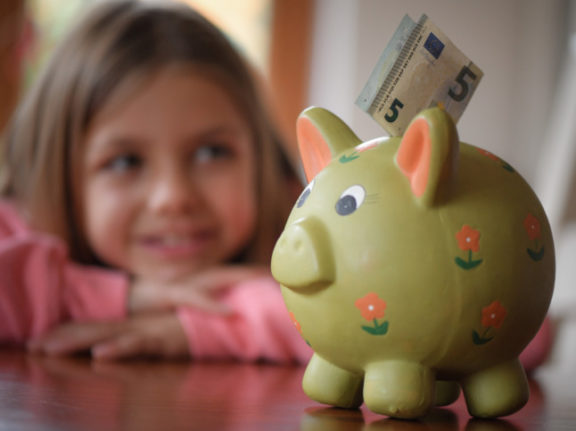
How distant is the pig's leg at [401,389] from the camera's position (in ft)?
1.32

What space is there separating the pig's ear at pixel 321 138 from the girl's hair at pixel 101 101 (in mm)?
671

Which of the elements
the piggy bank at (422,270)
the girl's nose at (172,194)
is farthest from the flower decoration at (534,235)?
the girl's nose at (172,194)

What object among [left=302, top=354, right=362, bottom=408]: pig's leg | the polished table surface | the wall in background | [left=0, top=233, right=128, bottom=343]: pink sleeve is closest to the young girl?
[left=0, top=233, right=128, bottom=343]: pink sleeve

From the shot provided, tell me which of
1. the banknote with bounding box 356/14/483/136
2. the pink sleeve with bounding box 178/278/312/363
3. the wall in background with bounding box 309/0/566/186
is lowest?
the pink sleeve with bounding box 178/278/312/363

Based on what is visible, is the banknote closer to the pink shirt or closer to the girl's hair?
the pink shirt

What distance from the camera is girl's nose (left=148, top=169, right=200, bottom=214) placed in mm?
1049

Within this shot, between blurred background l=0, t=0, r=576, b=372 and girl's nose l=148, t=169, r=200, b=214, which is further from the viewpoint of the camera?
blurred background l=0, t=0, r=576, b=372

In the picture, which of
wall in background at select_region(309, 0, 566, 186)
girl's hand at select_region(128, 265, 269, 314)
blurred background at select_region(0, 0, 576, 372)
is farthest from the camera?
wall in background at select_region(309, 0, 566, 186)

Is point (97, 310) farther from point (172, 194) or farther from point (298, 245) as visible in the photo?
point (298, 245)

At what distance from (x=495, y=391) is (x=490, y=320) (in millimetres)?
53

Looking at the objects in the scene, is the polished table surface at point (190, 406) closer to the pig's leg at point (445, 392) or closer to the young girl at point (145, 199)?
the pig's leg at point (445, 392)

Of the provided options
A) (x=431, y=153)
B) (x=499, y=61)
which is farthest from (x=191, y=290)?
(x=499, y=61)

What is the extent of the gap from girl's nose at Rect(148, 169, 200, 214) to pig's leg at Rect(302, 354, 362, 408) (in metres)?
0.63

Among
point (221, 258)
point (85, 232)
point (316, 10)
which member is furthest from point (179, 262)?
point (316, 10)
